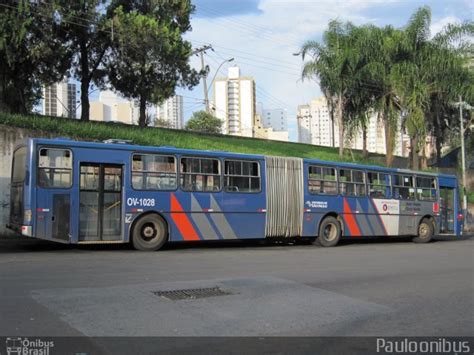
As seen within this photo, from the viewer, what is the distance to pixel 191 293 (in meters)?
8.05

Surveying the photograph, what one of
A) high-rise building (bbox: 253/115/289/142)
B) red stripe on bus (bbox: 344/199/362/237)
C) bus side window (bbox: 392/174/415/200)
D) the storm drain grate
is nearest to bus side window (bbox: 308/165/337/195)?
red stripe on bus (bbox: 344/199/362/237)

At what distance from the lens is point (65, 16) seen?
22531 millimetres

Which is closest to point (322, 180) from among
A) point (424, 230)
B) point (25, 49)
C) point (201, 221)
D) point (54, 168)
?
point (201, 221)

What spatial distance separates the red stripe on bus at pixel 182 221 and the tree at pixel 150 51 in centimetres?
1097

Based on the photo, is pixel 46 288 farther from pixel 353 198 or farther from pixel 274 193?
pixel 353 198

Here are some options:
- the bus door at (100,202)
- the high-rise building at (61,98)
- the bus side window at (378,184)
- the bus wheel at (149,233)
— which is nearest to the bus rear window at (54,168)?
the bus door at (100,202)

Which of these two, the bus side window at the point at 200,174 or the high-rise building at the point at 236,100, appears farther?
the high-rise building at the point at 236,100

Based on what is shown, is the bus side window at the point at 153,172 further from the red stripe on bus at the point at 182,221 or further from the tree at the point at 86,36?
the tree at the point at 86,36

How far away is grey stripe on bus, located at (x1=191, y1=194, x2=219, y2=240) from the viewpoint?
1481 cm

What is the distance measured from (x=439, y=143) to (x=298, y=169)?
90.5 ft

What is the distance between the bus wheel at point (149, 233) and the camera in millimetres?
13883

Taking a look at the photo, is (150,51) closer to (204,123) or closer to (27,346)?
(27,346)

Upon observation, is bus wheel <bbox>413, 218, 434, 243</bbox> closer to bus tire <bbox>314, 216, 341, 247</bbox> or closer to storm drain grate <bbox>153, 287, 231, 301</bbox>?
bus tire <bbox>314, 216, 341, 247</bbox>

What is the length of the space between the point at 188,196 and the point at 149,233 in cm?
151
